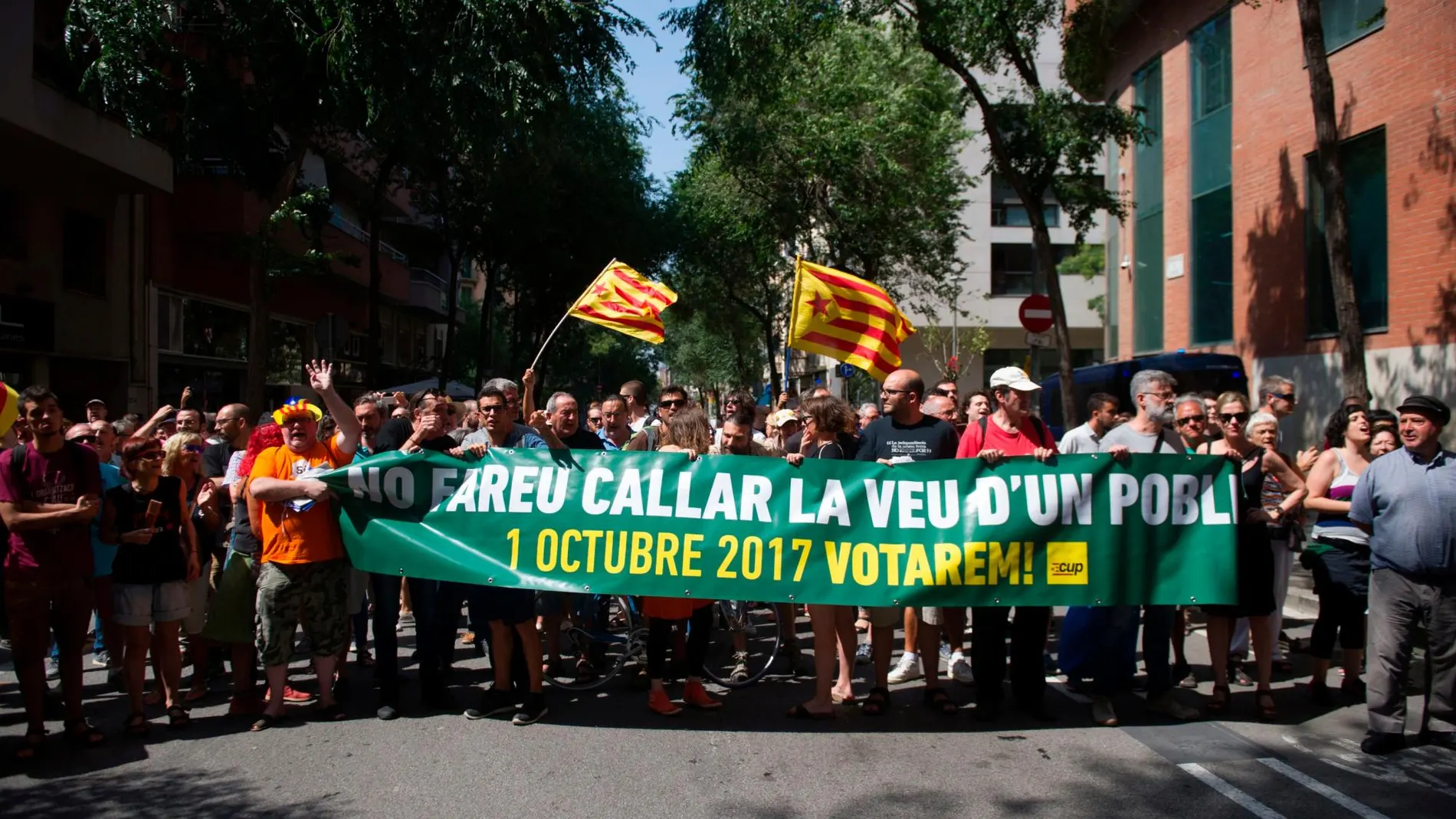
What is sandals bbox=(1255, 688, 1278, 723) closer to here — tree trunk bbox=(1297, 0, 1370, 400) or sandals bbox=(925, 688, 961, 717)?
sandals bbox=(925, 688, 961, 717)

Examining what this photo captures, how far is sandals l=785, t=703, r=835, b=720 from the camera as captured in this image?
6.67 m

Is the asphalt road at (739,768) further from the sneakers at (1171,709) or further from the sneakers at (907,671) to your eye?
the sneakers at (907,671)

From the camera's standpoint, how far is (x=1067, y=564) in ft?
21.3

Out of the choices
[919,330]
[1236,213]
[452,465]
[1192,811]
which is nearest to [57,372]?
[452,465]

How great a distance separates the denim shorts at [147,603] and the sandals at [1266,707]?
20.7ft

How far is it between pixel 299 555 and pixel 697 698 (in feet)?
8.12

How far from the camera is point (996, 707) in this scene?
6664mm

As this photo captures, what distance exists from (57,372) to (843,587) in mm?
15397

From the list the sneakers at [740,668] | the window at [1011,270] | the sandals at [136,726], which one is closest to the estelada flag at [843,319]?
the sneakers at [740,668]

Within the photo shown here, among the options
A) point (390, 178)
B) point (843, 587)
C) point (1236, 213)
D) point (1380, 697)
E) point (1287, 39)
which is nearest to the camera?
point (1380, 697)

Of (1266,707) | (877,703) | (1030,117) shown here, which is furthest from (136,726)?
(1030,117)

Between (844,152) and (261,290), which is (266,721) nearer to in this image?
(261,290)

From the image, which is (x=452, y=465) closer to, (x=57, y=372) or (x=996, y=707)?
(x=996, y=707)

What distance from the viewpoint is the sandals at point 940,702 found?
6746 mm
